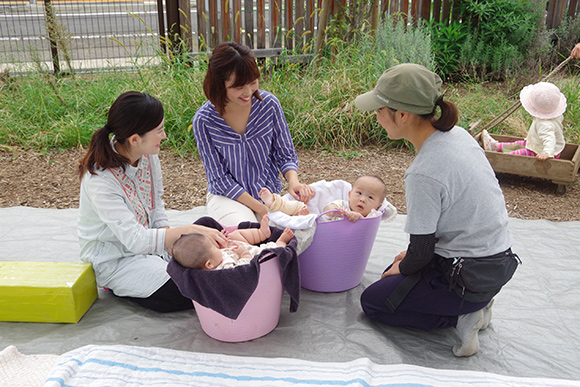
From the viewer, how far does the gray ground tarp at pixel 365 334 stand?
199cm

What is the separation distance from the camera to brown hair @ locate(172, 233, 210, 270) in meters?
1.88

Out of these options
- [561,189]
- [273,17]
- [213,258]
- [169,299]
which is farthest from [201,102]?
[561,189]

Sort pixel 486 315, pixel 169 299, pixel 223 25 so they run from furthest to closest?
1. pixel 223 25
2. pixel 169 299
3. pixel 486 315

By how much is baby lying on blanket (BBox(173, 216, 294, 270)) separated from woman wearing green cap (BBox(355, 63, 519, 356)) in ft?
1.82

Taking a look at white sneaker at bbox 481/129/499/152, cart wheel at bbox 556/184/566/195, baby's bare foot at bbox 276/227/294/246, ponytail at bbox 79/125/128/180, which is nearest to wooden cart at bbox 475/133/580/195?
cart wheel at bbox 556/184/566/195

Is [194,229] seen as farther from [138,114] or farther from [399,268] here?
[399,268]

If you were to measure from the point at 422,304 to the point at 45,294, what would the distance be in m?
1.60

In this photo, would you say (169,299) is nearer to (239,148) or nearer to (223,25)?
(239,148)

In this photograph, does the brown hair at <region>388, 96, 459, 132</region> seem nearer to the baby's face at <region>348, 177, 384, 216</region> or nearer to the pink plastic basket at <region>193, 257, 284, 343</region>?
the baby's face at <region>348, 177, 384, 216</region>

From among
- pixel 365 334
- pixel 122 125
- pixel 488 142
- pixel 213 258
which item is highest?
pixel 122 125

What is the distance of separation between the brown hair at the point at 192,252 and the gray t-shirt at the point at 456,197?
2.55ft

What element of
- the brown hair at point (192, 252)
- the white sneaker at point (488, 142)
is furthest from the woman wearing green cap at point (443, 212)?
the white sneaker at point (488, 142)

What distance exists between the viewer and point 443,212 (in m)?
1.86

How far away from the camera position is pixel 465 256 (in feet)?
6.24
